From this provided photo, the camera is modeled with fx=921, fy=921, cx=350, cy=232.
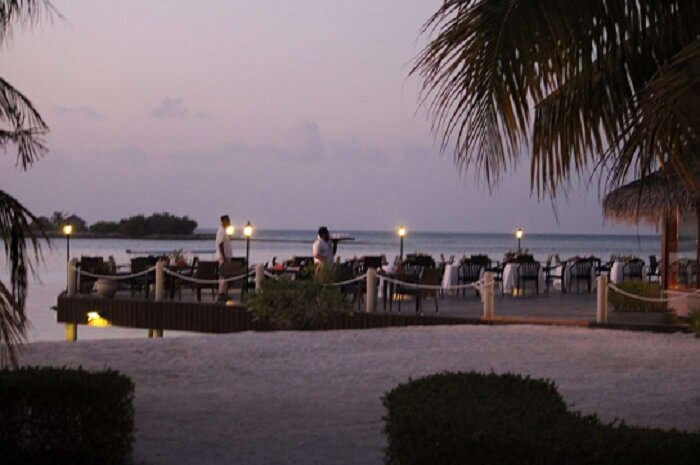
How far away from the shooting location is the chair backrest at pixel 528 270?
21.2 metres

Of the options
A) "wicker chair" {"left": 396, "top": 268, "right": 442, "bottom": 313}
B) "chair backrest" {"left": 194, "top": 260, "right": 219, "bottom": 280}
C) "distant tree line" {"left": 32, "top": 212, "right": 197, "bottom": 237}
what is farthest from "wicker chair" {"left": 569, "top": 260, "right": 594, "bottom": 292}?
"distant tree line" {"left": 32, "top": 212, "right": 197, "bottom": 237}

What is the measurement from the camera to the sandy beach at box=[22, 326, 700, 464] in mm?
6805

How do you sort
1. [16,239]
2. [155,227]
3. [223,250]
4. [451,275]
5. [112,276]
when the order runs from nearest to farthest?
1. [16,239]
2. [223,250]
3. [112,276]
4. [451,275]
5. [155,227]

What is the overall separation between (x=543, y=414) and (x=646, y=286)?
44.2 ft

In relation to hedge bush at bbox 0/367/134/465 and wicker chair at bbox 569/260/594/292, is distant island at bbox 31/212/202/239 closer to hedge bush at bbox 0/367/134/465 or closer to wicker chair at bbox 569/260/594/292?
wicker chair at bbox 569/260/594/292

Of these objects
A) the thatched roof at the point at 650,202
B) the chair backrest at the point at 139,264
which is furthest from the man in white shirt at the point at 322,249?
the thatched roof at the point at 650,202

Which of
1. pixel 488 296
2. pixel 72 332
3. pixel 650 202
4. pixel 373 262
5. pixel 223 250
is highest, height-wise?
pixel 650 202

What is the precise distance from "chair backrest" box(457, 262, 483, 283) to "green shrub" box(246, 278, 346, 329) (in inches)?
265

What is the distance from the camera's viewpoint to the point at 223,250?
17.4 m

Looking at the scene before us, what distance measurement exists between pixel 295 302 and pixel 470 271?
7.42 metres

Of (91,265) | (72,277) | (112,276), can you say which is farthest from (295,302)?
(72,277)

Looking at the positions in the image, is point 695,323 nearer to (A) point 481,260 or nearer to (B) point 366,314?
(B) point 366,314

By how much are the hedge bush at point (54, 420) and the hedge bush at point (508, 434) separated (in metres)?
1.74

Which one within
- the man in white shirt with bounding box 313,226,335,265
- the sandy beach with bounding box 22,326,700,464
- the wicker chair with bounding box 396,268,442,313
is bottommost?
the sandy beach with bounding box 22,326,700,464
